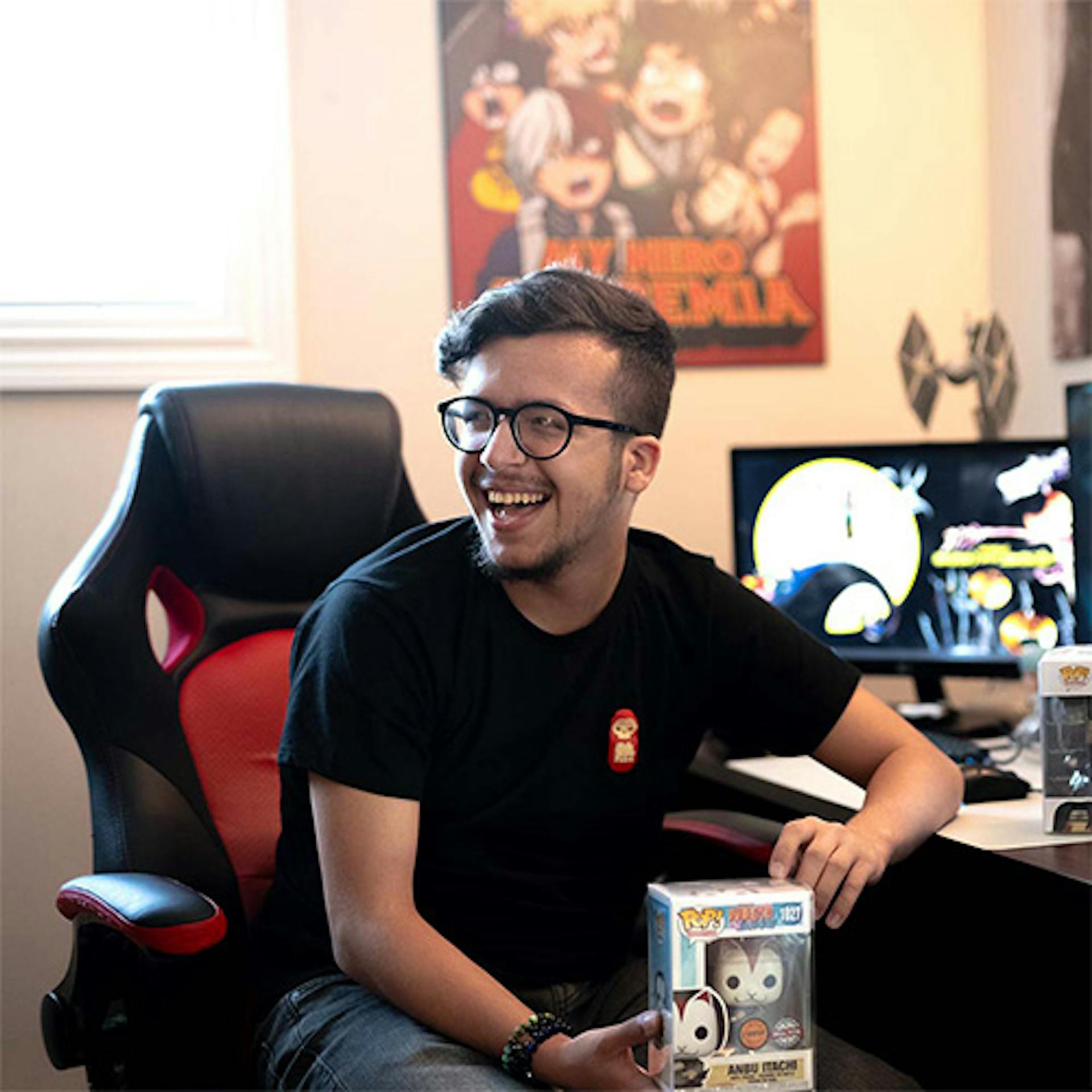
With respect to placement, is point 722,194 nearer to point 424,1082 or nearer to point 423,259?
point 423,259

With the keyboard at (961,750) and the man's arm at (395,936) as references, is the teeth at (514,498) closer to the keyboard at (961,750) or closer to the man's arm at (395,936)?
the man's arm at (395,936)

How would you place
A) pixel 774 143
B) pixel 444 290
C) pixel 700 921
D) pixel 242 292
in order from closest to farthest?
pixel 700 921 < pixel 242 292 < pixel 444 290 < pixel 774 143

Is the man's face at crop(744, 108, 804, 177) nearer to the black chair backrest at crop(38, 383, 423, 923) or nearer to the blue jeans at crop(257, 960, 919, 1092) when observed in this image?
the black chair backrest at crop(38, 383, 423, 923)

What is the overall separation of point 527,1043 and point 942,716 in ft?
3.95

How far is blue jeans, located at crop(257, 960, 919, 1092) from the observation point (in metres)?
1.33

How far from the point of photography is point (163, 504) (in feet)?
5.86

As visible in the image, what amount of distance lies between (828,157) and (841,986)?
4.88 feet

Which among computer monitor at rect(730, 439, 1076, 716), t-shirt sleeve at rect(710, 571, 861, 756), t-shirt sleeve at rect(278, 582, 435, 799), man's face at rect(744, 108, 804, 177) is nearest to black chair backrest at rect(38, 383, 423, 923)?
t-shirt sleeve at rect(278, 582, 435, 799)

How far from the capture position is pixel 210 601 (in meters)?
1.85

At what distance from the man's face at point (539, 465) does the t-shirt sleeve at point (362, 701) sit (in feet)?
0.45

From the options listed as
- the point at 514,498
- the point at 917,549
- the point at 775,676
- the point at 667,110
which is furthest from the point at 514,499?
the point at 667,110

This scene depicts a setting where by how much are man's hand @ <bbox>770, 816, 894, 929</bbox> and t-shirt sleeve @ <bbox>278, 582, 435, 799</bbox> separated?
0.35m

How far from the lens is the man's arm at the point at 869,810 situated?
1412 millimetres

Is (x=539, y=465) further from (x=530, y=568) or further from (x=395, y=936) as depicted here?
(x=395, y=936)
